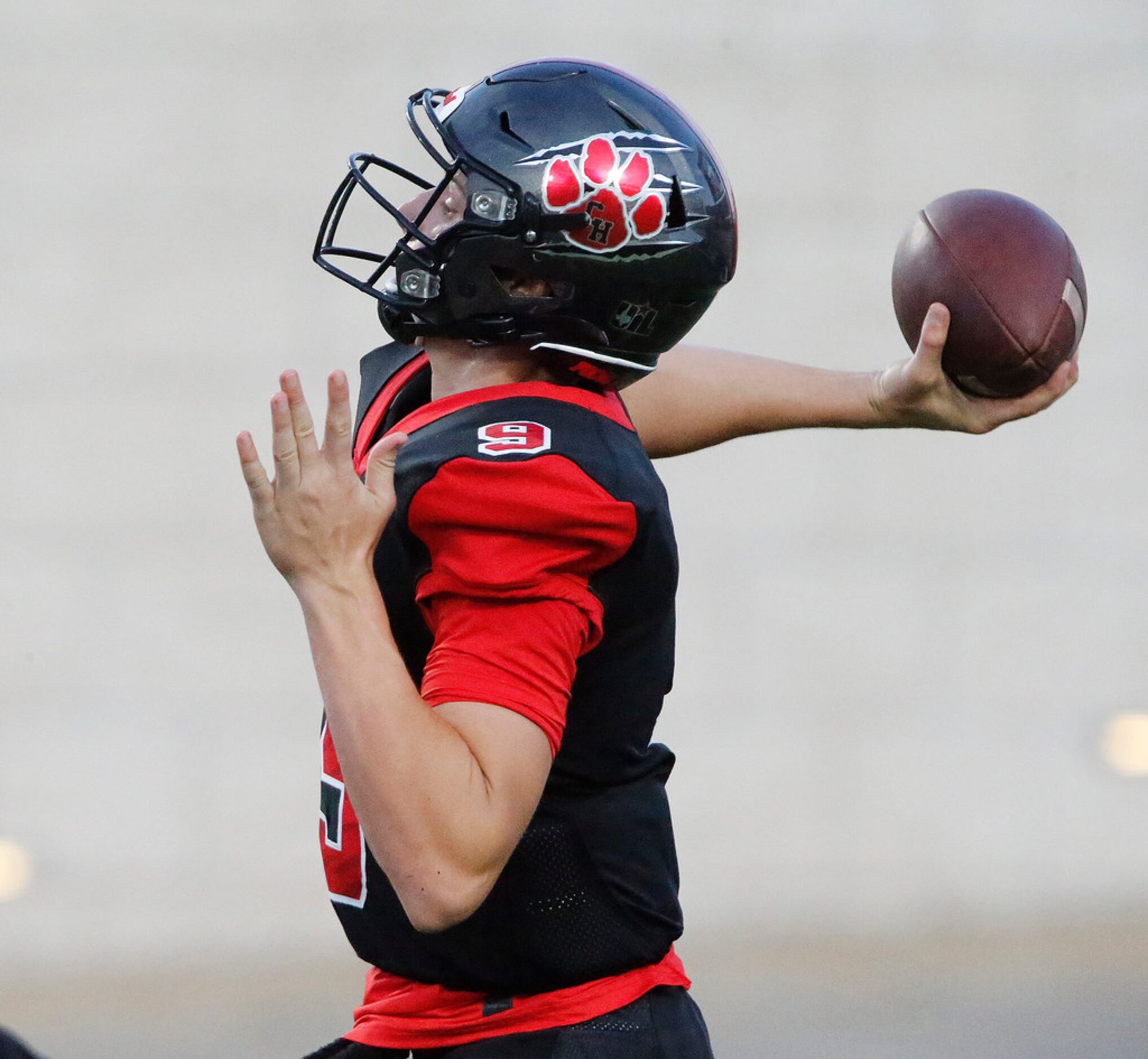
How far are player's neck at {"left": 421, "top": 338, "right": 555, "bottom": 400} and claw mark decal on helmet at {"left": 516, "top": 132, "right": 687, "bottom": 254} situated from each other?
5.8 inches

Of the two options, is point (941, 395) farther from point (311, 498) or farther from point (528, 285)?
point (311, 498)

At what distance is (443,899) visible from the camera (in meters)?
1.40

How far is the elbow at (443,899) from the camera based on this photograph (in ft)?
4.59

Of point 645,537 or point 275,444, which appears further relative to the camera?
point 645,537

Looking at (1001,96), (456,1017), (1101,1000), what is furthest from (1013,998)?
(456,1017)

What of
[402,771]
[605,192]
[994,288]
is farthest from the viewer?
[994,288]

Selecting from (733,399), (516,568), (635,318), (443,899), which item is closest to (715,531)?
(733,399)

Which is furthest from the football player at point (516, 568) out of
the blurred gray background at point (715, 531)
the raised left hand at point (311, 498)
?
the blurred gray background at point (715, 531)

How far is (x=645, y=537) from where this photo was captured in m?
1.61

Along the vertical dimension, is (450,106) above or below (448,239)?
above

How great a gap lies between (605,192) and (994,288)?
0.61 m

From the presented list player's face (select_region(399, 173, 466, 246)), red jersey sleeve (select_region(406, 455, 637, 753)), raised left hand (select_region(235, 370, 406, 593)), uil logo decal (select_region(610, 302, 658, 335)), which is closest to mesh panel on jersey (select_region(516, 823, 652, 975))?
red jersey sleeve (select_region(406, 455, 637, 753))

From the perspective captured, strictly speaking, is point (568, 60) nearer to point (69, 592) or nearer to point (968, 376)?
point (968, 376)

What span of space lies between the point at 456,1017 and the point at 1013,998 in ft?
8.68
